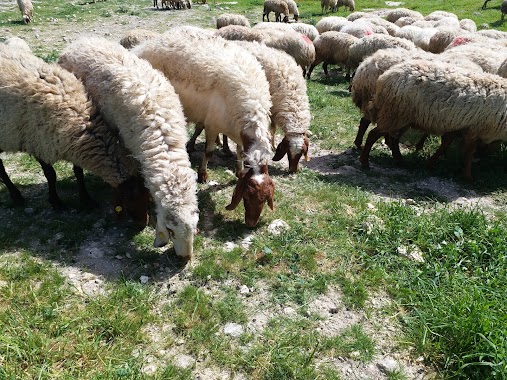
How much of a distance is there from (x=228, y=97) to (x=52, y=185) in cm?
278

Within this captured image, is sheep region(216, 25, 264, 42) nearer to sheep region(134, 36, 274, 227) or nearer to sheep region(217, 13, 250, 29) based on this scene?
sheep region(217, 13, 250, 29)

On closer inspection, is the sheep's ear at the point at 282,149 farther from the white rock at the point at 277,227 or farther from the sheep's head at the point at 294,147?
the white rock at the point at 277,227

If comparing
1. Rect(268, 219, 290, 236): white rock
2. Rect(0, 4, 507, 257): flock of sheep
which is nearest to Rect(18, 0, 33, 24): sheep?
Rect(0, 4, 507, 257): flock of sheep

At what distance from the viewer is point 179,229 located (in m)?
4.43

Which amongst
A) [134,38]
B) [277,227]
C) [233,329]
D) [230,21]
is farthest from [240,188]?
[230,21]

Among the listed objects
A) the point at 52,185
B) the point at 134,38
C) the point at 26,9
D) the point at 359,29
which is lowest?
the point at 52,185

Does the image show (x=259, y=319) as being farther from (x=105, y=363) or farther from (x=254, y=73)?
(x=254, y=73)

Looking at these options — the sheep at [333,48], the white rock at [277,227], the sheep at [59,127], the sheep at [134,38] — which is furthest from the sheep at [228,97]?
the sheep at [333,48]

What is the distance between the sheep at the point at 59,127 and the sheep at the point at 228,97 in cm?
142

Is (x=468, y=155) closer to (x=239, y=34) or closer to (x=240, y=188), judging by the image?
(x=240, y=188)

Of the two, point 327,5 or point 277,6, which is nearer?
point 277,6

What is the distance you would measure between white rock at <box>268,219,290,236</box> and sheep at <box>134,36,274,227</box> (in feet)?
0.88

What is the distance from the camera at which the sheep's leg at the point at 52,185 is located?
5445mm

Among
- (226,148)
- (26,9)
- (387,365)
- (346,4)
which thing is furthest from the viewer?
(346,4)
